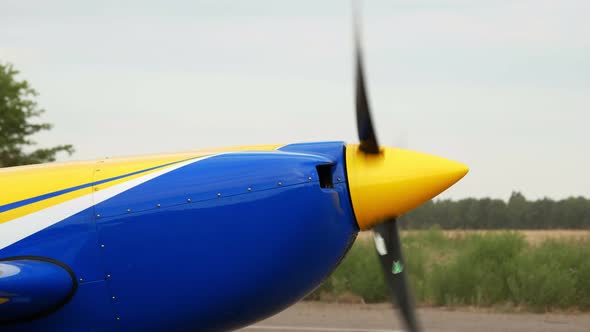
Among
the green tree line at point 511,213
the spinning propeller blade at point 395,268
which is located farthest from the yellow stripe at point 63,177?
the green tree line at point 511,213

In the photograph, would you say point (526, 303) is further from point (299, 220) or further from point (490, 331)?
point (299, 220)

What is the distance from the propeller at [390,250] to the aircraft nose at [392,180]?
11 centimetres

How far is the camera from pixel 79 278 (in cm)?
604

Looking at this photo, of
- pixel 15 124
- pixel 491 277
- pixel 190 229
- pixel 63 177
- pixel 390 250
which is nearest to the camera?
pixel 190 229

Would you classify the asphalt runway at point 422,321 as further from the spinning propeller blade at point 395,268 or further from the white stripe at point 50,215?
the white stripe at point 50,215

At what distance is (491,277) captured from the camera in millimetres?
14758

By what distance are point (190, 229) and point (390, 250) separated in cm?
161

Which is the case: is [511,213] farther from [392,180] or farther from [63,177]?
[63,177]

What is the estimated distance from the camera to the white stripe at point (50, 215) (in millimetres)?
6102

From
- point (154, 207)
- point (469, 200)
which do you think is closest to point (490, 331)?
point (154, 207)

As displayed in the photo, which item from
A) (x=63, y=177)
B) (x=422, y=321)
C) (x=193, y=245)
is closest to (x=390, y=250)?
(x=193, y=245)

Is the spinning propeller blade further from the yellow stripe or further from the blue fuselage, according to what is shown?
the yellow stripe

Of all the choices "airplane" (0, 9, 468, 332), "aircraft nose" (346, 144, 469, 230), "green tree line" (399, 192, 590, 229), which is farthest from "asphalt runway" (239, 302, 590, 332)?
"green tree line" (399, 192, 590, 229)

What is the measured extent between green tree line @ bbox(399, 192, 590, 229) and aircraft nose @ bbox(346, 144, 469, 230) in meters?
25.4
